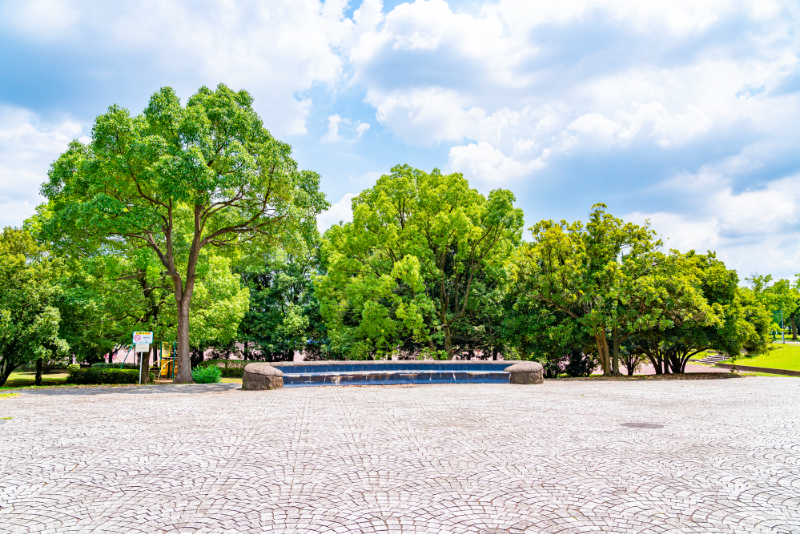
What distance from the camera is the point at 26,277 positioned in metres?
19.0

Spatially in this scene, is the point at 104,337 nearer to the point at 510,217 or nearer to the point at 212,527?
the point at 510,217

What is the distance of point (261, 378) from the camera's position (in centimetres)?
1328

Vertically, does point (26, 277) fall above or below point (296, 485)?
above

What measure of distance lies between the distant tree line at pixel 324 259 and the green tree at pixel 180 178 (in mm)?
61

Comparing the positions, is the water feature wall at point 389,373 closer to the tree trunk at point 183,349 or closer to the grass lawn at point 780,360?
the tree trunk at point 183,349

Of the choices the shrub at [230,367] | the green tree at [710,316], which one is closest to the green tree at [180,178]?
the shrub at [230,367]

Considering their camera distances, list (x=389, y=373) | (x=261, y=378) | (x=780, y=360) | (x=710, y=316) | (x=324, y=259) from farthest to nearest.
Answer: (x=780, y=360) < (x=324, y=259) < (x=710, y=316) < (x=389, y=373) < (x=261, y=378)

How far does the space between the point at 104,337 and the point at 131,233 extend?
8.53 m

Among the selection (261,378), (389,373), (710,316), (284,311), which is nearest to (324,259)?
(284,311)

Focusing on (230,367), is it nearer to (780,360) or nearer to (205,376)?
(205,376)

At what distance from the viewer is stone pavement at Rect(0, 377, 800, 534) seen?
381 cm

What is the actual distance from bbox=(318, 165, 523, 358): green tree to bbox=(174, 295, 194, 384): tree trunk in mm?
6985

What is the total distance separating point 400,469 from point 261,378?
9.15 m

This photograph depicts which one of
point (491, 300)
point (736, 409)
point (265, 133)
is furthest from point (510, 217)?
point (736, 409)
